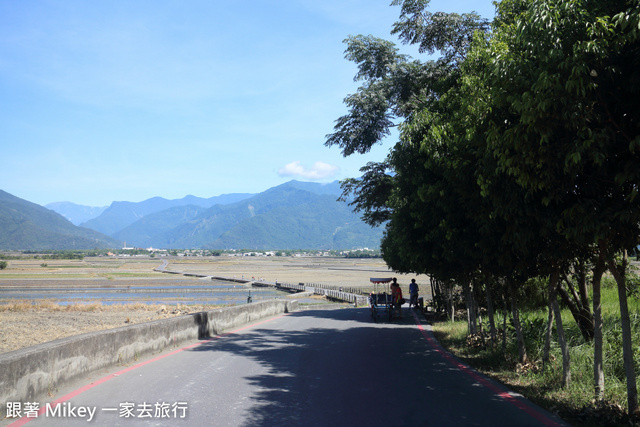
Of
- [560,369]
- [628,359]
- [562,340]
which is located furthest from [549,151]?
[560,369]

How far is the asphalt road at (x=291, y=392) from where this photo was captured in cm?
673

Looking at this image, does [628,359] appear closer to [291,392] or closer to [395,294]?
[291,392]

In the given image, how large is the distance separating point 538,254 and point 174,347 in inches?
344

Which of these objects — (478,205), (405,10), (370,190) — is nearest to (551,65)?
(478,205)

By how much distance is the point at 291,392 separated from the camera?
8328 millimetres

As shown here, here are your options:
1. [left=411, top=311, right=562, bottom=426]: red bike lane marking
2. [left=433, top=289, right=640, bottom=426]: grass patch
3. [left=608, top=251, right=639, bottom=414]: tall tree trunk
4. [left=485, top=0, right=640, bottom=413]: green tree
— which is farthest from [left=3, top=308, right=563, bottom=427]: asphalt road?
[left=485, top=0, right=640, bottom=413]: green tree

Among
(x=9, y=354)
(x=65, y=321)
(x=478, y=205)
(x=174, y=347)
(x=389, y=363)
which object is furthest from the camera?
(x=65, y=321)

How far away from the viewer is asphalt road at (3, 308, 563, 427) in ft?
22.1

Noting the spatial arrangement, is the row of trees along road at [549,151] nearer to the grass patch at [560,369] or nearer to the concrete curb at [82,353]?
the grass patch at [560,369]

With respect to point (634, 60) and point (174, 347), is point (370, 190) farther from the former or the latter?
point (634, 60)

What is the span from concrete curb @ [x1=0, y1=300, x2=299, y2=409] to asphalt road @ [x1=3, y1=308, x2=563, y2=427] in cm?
29

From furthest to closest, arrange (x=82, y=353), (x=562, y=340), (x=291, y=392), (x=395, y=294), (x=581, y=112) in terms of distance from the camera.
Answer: (x=395, y=294) < (x=562, y=340) < (x=82, y=353) < (x=291, y=392) < (x=581, y=112)

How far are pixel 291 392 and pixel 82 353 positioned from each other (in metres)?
3.66

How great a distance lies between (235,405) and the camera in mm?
7371
